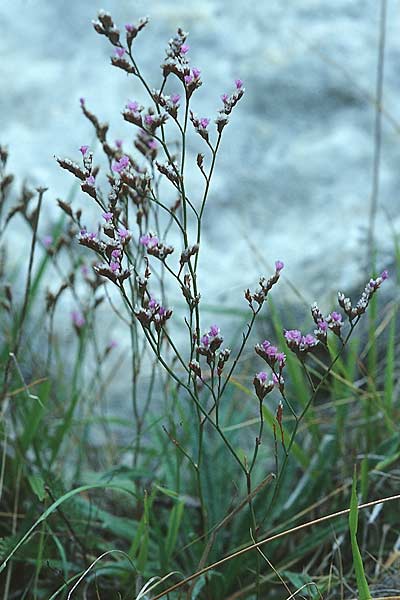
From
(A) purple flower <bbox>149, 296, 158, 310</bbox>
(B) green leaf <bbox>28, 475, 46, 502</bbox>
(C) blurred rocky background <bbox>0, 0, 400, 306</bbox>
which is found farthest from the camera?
(C) blurred rocky background <bbox>0, 0, 400, 306</bbox>

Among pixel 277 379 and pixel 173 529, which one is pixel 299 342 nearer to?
pixel 277 379

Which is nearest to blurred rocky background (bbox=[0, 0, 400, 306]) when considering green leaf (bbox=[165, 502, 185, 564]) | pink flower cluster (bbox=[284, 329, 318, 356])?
green leaf (bbox=[165, 502, 185, 564])

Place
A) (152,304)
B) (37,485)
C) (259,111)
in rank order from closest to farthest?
(152,304), (37,485), (259,111)

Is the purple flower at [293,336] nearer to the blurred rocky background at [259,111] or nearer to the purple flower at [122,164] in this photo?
the purple flower at [122,164]

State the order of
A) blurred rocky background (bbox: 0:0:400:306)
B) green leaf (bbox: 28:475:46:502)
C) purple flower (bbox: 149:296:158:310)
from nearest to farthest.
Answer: purple flower (bbox: 149:296:158:310)
green leaf (bbox: 28:475:46:502)
blurred rocky background (bbox: 0:0:400:306)

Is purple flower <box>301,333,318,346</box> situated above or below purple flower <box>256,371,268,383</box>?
above

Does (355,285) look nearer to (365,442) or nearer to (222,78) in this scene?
(365,442)

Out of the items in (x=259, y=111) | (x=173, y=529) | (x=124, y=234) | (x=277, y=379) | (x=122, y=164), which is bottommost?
(x=173, y=529)

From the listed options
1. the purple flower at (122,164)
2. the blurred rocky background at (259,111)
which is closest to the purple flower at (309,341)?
the purple flower at (122,164)

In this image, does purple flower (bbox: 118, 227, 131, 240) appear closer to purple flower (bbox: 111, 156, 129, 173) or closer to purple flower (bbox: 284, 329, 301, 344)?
purple flower (bbox: 111, 156, 129, 173)

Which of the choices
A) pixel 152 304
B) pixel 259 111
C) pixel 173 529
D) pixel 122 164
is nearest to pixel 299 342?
pixel 152 304

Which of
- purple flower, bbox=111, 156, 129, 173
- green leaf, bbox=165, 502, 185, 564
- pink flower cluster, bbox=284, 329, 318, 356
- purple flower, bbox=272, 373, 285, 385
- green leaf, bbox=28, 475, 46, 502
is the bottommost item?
green leaf, bbox=165, 502, 185, 564
